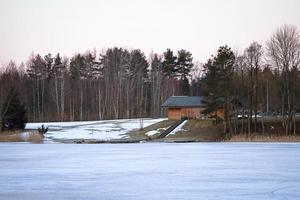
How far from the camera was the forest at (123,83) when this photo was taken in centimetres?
6681

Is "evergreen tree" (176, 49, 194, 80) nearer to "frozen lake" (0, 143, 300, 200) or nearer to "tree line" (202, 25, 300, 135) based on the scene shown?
"tree line" (202, 25, 300, 135)

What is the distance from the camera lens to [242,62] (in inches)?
2653

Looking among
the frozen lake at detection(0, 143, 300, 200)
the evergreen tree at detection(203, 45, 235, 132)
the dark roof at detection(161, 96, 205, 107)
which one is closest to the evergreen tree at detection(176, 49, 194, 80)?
the dark roof at detection(161, 96, 205, 107)

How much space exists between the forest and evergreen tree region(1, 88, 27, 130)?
36.0 feet

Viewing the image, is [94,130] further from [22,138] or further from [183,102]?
[183,102]

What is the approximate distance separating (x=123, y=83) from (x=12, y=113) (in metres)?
41.8

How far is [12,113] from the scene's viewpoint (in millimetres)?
61438

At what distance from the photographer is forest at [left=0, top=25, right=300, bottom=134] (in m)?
66.8

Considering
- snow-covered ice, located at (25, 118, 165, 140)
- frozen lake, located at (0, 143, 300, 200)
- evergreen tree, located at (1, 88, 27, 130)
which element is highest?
evergreen tree, located at (1, 88, 27, 130)

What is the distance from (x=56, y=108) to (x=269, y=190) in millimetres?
87032

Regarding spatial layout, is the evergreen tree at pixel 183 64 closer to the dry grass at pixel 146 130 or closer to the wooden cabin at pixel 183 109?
the wooden cabin at pixel 183 109

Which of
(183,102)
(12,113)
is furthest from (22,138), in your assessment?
(183,102)

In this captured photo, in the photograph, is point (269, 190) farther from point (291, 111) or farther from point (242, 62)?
point (242, 62)

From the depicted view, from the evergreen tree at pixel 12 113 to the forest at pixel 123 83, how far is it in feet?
36.0
